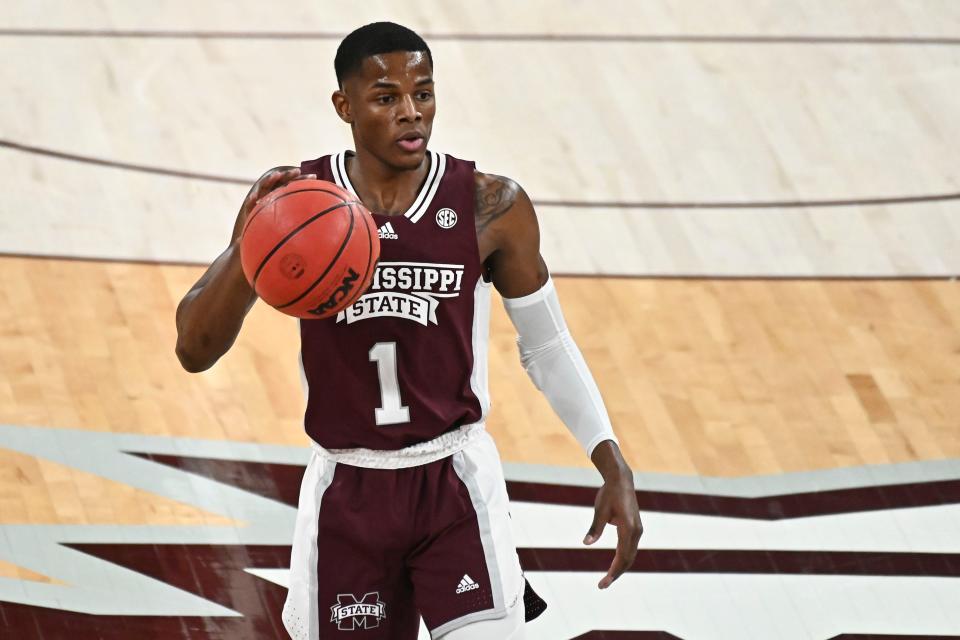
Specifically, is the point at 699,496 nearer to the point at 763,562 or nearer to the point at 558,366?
the point at 763,562

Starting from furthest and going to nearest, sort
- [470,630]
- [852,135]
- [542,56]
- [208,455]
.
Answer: [542,56] < [852,135] < [208,455] < [470,630]

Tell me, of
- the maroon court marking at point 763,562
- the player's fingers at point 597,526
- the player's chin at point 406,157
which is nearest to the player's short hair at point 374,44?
the player's chin at point 406,157

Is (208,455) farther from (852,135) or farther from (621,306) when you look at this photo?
(852,135)

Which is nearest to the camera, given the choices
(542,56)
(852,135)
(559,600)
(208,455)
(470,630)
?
(470,630)

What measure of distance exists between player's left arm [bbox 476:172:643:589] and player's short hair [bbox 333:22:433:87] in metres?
0.45

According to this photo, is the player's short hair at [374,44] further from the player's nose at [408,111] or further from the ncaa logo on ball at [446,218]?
the ncaa logo on ball at [446,218]

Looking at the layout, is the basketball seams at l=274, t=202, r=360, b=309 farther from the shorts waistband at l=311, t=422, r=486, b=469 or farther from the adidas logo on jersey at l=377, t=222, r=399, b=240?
the shorts waistband at l=311, t=422, r=486, b=469

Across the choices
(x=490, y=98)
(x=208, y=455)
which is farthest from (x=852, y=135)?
(x=208, y=455)

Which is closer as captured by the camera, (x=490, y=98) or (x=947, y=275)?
(x=947, y=275)

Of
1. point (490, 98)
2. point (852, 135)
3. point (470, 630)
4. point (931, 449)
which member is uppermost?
point (490, 98)

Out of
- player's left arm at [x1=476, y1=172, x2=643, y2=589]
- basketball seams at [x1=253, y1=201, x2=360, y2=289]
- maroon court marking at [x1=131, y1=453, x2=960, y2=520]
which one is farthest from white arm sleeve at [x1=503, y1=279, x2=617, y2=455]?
maroon court marking at [x1=131, y1=453, x2=960, y2=520]

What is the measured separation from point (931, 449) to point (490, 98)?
→ 13.2 feet

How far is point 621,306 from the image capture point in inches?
313

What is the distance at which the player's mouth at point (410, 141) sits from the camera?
4.28 meters
